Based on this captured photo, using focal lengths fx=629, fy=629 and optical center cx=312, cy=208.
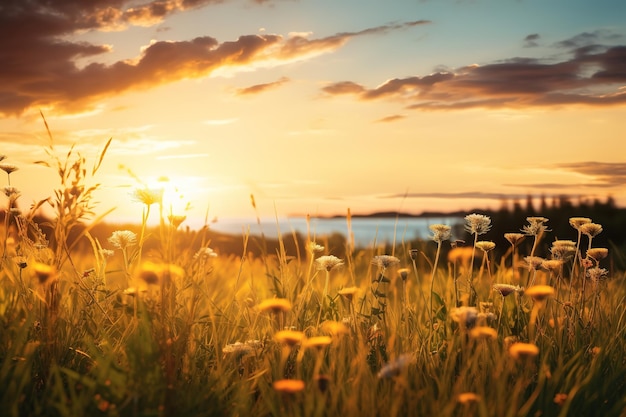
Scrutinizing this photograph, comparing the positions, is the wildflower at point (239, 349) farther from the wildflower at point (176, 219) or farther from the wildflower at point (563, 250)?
the wildflower at point (563, 250)

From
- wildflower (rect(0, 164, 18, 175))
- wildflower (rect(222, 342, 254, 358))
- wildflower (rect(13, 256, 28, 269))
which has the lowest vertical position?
wildflower (rect(222, 342, 254, 358))

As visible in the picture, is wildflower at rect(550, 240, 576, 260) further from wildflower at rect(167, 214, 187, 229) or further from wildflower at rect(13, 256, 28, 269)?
wildflower at rect(13, 256, 28, 269)

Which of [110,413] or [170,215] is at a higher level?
[170,215]

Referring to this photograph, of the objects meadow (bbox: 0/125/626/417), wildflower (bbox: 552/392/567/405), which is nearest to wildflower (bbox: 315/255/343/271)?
meadow (bbox: 0/125/626/417)

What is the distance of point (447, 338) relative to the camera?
3496 millimetres

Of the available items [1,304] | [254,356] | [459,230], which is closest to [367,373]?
[254,356]

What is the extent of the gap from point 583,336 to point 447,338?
Answer: 809 mm

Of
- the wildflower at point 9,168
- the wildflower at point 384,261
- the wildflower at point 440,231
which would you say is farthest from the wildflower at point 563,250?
the wildflower at point 9,168

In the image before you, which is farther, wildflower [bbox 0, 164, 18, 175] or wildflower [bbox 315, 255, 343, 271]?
wildflower [bbox 0, 164, 18, 175]

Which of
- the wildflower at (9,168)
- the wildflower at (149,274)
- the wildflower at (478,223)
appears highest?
the wildflower at (9,168)

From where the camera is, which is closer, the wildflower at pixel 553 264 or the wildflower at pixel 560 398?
the wildflower at pixel 560 398

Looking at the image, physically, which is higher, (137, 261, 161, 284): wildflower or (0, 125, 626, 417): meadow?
(137, 261, 161, 284): wildflower

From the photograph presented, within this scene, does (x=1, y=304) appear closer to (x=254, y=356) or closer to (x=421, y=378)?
(x=254, y=356)

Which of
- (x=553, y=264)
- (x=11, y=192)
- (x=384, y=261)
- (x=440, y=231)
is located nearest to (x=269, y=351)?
(x=384, y=261)
